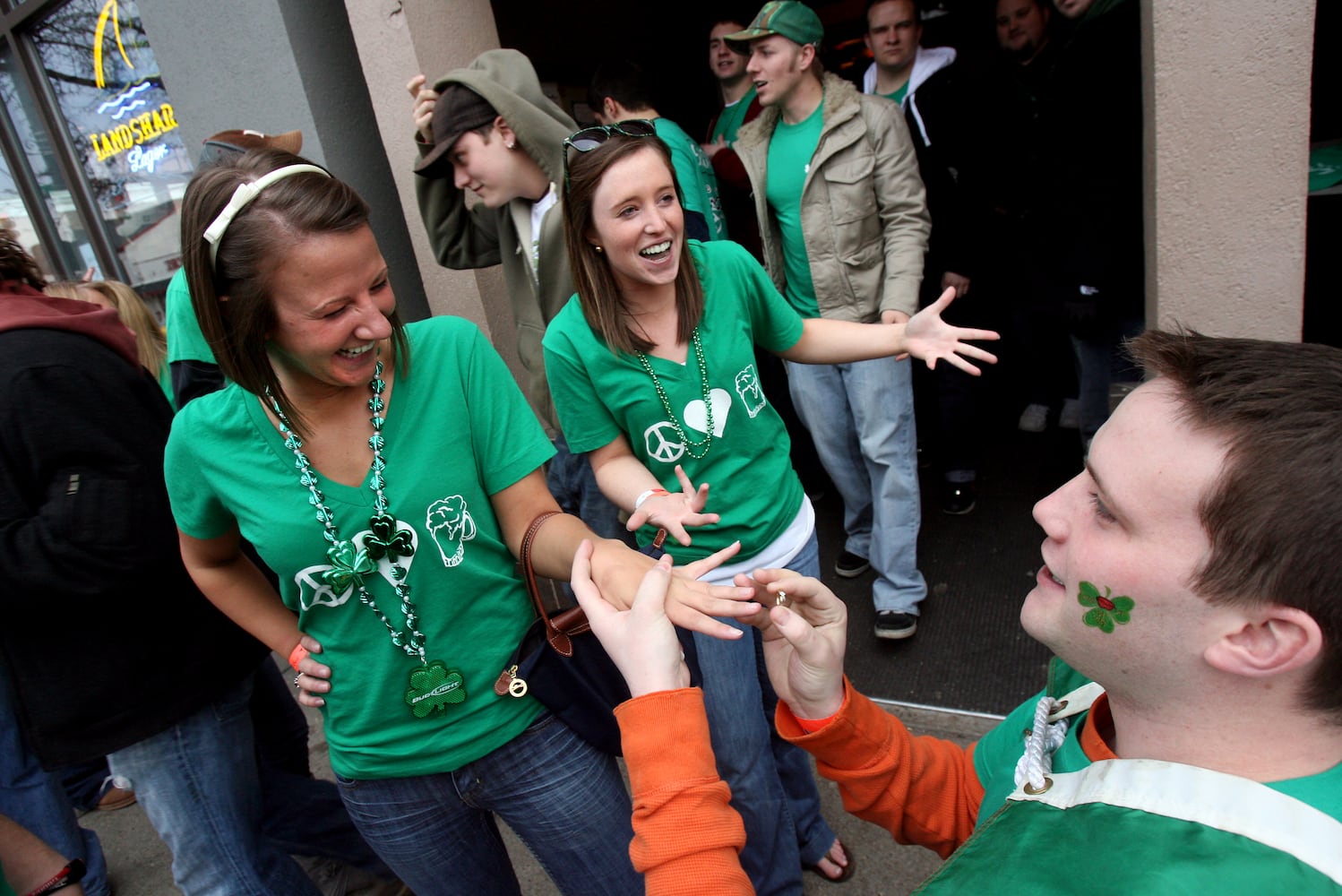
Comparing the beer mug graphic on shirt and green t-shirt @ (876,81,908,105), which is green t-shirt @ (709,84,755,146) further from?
the beer mug graphic on shirt

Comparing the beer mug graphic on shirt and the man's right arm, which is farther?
the man's right arm

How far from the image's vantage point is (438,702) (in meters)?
1.59

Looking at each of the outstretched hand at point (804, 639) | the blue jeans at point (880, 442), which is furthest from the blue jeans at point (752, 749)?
the blue jeans at point (880, 442)

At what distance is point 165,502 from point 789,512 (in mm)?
1484

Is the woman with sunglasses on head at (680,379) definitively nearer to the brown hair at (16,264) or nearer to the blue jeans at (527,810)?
the blue jeans at (527,810)

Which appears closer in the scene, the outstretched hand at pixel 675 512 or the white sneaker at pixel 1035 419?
the outstretched hand at pixel 675 512

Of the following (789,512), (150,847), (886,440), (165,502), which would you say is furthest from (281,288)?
(150,847)

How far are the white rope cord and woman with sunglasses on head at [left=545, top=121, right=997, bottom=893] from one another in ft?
2.95

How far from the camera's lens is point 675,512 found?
1693mm

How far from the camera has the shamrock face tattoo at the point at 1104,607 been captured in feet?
3.28

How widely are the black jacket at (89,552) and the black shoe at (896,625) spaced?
2.34 metres

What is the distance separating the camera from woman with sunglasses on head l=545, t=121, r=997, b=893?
201 cm

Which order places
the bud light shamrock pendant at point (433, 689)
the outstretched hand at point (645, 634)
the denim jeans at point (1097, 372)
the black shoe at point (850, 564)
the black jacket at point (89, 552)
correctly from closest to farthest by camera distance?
the outstretched hand at point (645, 634) → the bud light shamrock pendant at point (433, 689) → the black jacket at point (89, 552) → the denim jeans at point (1097, 372) → the black shoe at point (850, 564)

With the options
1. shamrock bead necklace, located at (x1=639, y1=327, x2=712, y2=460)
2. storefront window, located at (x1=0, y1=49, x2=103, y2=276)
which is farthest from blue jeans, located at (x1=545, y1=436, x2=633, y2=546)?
storefront window, located at (x1=0, y1=49, x2=103, y2=276)
